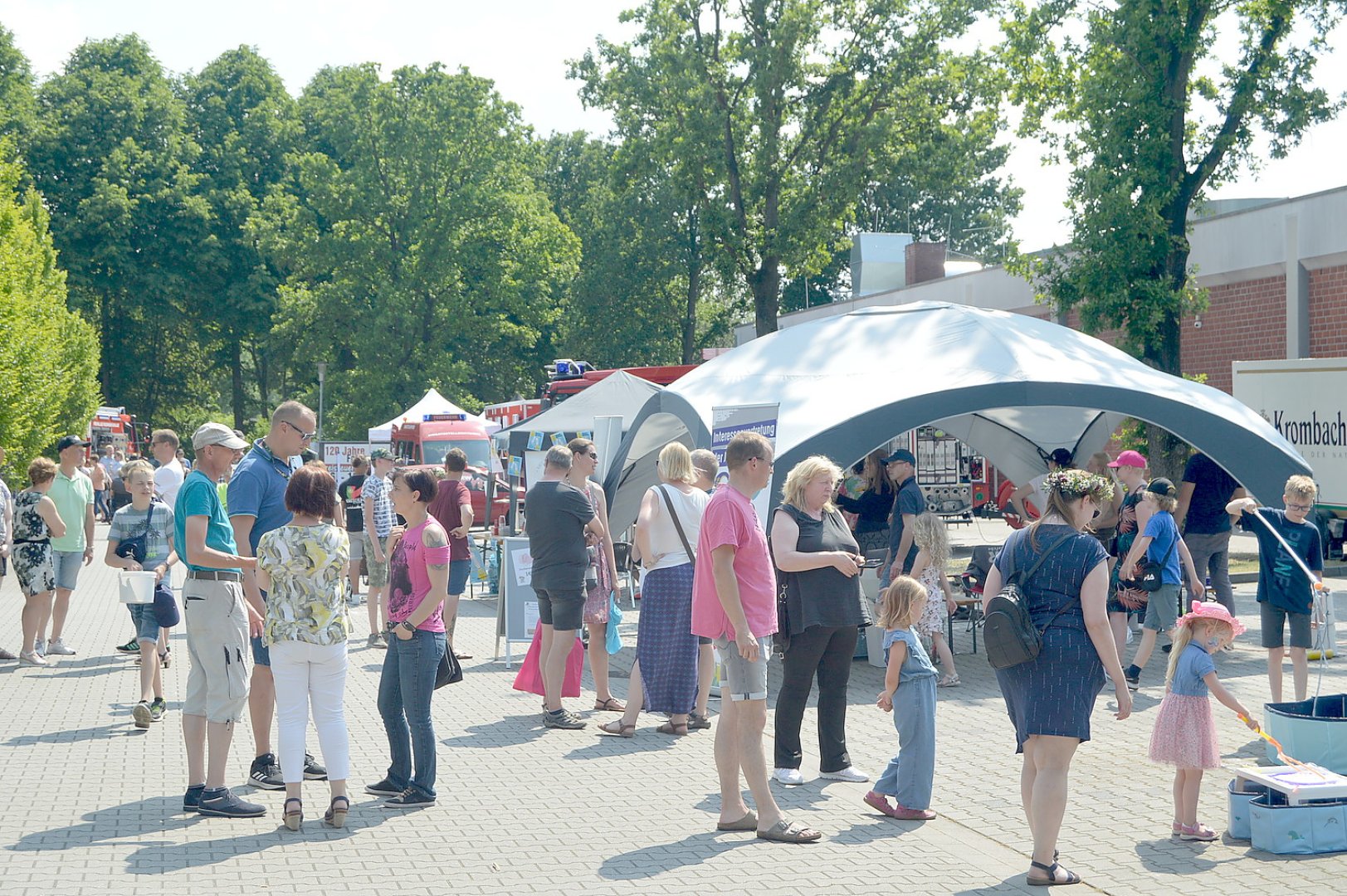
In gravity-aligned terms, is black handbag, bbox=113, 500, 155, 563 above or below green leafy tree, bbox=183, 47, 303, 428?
below

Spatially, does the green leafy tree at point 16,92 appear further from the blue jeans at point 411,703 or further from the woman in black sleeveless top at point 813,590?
the woman in black sleeveless top at point 813,590

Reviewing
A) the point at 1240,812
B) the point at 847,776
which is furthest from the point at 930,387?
the point at 1240,812

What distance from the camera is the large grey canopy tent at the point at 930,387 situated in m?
11.4

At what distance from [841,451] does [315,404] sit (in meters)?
43.8

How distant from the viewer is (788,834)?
630cm

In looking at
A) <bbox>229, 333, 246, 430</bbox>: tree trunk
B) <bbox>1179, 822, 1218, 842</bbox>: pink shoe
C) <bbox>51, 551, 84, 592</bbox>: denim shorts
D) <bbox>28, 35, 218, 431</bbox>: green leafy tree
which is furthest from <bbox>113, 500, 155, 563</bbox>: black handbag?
<bbox>229, 333, 246, 430</bbox>: tree trunk

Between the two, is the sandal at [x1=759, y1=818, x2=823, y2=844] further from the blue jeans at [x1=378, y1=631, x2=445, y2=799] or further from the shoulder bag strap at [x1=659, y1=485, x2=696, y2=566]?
the shoulder bag strap at [x1=659, y1=485, x2=696, y2=566]

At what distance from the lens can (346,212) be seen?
158 feet

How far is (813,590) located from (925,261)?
3501 cm

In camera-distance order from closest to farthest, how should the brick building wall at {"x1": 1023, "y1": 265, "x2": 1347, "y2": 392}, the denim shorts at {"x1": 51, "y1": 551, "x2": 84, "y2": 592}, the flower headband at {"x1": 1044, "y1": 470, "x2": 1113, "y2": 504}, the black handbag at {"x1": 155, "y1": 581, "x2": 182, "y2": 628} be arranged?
the flower headband at {"x1": 1044, "y1": 470, "x2": 1113, "y2": 504}
the black handbag at {"x1": 155, "y1": 581, "x2": 182, "y2": 628}
the denim shorts at {"x1": 51, "y1": 551, "x2": 84, "y2": 592}
the brick building wall at {"x1": 1023, "y1": 265, "x2": 1347, "y2": 392}

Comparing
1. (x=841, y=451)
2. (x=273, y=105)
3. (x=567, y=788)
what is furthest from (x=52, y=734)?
(x=273, y=105)

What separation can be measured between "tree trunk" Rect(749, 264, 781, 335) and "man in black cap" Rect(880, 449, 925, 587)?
19.8 metres

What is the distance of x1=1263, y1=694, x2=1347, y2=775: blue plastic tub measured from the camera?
6.69 meters

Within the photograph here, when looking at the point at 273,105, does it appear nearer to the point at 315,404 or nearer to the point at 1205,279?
the point at 315,404
